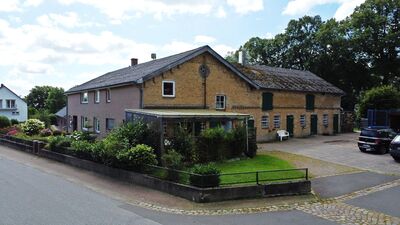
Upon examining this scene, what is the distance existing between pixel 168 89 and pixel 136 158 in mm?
10320

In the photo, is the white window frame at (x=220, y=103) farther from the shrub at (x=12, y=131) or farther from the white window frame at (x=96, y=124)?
the shrub at (x=12, y=131)

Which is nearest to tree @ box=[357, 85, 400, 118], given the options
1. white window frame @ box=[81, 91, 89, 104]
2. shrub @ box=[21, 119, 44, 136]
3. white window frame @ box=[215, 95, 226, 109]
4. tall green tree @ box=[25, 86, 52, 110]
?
white window frame @ box=[215, 95, 226, 109]

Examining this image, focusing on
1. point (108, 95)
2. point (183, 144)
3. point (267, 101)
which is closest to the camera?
point (183, 144)

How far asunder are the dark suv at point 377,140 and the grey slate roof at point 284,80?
31.3 ft

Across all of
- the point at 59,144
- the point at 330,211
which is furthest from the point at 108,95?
the point at 330,211

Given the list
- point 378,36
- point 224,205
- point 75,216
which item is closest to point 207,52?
point 224,205

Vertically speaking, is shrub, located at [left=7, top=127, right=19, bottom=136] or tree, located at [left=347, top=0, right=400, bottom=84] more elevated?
tree, located at [left=347, top=0, right=400, bottom=84]

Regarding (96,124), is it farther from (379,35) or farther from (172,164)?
(379,35)

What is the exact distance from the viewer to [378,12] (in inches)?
2172

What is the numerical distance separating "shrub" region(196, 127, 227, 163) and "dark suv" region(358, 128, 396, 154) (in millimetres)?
10578

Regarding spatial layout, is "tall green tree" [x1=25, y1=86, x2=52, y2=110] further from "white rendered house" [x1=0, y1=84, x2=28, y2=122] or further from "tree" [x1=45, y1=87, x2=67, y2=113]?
"white rendered house" [x1=0, y1=84, x2=28, y2=122]

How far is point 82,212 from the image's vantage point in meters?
11.2

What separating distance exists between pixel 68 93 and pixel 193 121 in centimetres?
2144

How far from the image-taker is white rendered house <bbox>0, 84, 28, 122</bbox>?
2650 inches
